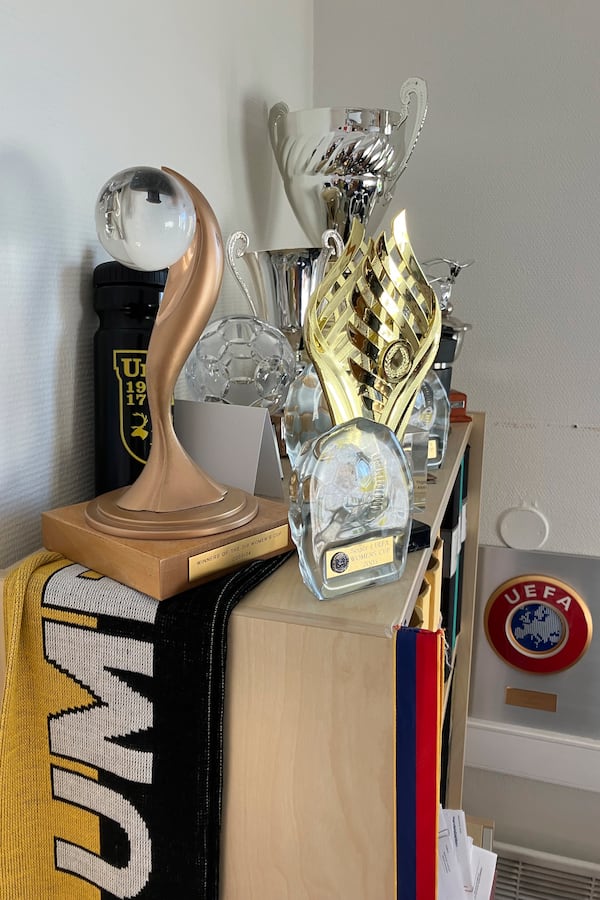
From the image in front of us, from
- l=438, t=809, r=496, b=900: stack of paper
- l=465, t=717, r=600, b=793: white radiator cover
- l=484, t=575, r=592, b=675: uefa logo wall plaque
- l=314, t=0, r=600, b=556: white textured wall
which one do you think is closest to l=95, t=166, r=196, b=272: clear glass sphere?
l=438, t=809, r=496, b=900: stack of paper

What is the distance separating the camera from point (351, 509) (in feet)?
1.93

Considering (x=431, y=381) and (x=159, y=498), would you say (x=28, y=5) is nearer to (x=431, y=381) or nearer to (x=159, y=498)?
(x=159, y=498)

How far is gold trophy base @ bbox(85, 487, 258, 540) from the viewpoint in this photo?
0.58 metres

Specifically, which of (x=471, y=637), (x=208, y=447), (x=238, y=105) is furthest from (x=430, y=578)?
(x=471, y=637)

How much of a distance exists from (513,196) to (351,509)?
138cm

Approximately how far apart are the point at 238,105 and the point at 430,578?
2.96 feet

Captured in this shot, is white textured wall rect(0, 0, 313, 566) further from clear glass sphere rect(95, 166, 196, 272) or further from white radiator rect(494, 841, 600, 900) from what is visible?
white radiator rect(494, 841, 600, 900)

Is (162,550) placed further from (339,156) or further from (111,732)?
(339,156)

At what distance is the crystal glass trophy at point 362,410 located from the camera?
57cm

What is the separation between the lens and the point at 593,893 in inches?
74.1

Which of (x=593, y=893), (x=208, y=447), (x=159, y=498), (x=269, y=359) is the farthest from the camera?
(x=593, y=893)

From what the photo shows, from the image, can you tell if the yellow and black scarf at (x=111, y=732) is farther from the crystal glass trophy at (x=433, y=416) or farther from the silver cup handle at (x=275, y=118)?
the silver cup handle at (x=275, y=118)

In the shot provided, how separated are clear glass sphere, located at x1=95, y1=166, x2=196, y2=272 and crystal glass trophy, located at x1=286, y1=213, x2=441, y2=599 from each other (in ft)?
0.46

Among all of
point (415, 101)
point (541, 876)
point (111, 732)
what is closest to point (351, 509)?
point (111, 732)
